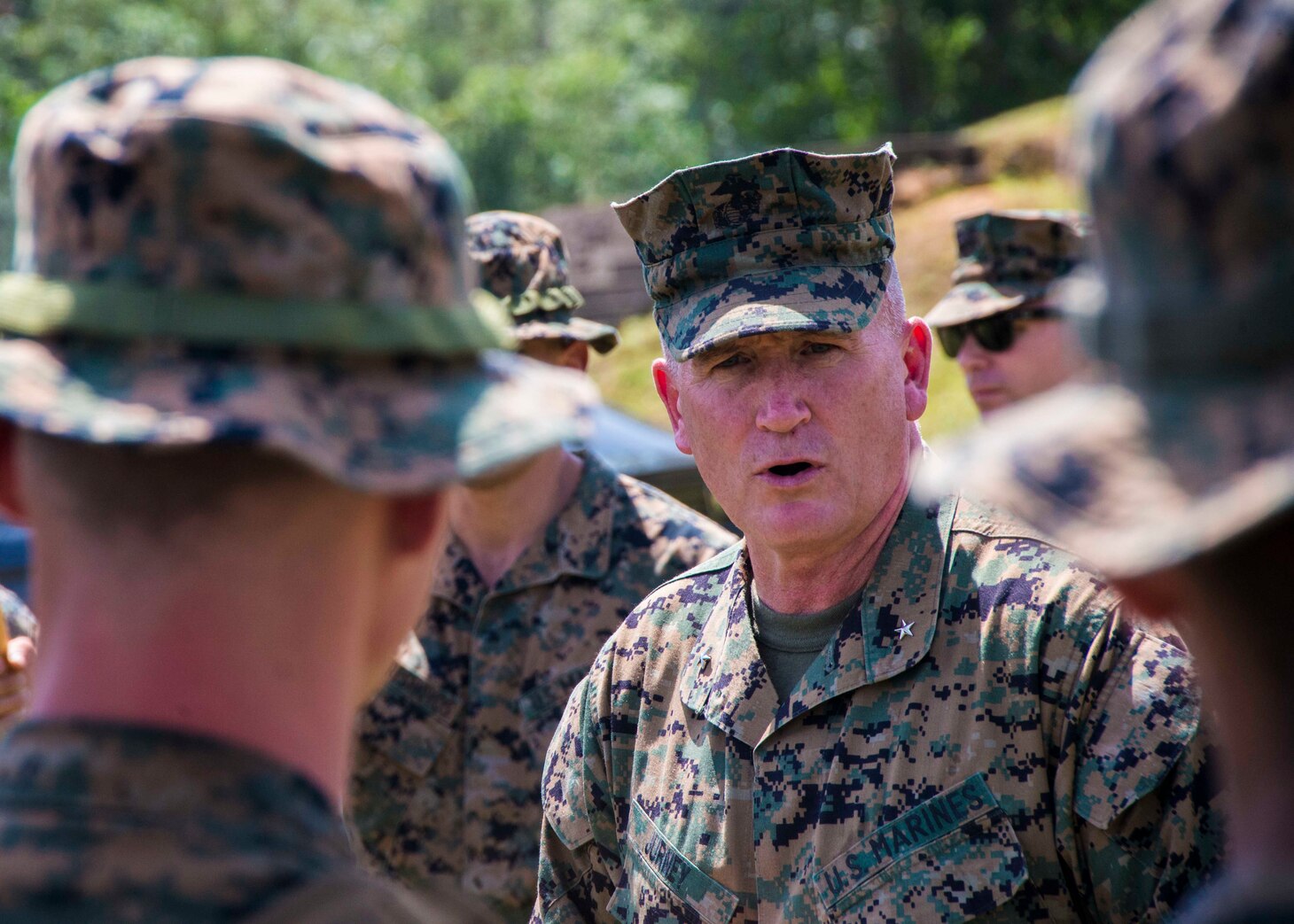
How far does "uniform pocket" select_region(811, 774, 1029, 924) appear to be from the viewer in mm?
2490

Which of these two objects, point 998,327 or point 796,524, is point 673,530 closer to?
point 796,524

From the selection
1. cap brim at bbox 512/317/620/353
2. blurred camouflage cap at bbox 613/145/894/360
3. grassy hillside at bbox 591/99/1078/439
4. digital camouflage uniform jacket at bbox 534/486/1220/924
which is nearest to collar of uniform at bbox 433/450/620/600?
cap brim at bbox 512/317/620/353

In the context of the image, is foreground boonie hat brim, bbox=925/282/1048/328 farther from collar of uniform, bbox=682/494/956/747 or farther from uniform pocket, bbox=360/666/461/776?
collar of uniform, bbox=682/494/956/747

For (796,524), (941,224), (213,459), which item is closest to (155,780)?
(213,459)

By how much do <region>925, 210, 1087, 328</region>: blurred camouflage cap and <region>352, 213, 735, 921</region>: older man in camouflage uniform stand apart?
5.60 feet

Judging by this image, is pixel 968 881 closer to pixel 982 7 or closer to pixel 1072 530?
pixel 1072 530

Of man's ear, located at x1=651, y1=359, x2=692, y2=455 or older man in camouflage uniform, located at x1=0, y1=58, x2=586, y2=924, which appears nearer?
older man in camouflage uniform, located at x1=0, y1=58, x2=586, y2=924

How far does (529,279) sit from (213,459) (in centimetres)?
410

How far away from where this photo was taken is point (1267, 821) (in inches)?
45.2

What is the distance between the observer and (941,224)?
53.0 ft

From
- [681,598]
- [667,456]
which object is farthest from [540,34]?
[681,598]

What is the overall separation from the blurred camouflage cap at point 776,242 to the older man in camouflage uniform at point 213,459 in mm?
1539

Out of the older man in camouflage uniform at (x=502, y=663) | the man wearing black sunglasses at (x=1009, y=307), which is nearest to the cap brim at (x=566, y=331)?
the older man in camouflage uniform at (x=502, y=663)

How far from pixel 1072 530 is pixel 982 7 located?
27.2 meters
